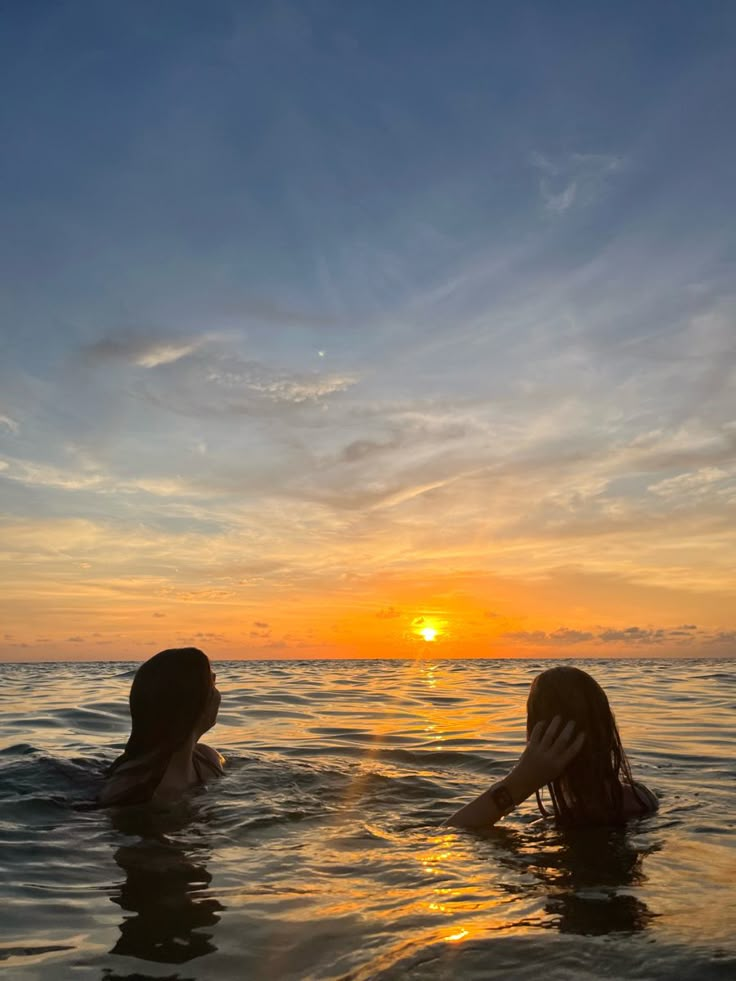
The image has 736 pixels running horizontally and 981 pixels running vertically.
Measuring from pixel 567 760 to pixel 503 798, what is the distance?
547mm

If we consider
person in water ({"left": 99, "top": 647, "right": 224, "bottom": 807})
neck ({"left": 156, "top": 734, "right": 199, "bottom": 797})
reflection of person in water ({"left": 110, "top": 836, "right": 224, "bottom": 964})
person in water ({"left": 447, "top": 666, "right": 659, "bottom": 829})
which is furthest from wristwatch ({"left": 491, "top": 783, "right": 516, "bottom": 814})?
neck ({"left": 156, "top": 734, "right": 199, "bottom": 797})

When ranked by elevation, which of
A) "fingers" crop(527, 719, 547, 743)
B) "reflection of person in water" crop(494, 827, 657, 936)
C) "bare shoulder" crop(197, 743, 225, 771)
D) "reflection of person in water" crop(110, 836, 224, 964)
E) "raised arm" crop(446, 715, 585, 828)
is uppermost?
"fingers" crop(527, 719, 547, 743)

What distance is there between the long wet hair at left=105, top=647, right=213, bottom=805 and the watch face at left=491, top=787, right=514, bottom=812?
8.65ft

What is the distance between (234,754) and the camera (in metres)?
9.81

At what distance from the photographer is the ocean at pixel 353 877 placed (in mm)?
3598

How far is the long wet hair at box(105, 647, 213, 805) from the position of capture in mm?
6672

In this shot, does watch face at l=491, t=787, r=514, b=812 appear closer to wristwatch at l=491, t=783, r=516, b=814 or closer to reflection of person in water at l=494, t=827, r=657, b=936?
wristwatch at l=491, t=783, r=516, b=814

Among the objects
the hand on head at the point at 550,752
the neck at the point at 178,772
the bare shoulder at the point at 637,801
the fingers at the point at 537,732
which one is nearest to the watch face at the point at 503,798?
the hand on head at the point at 550,752

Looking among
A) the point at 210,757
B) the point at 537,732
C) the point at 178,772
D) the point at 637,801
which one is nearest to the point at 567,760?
the point at 537,732

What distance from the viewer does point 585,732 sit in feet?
18.2

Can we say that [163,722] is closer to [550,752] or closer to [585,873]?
[550,752]

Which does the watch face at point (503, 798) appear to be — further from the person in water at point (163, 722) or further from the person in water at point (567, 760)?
the person in water at point (163, 722)

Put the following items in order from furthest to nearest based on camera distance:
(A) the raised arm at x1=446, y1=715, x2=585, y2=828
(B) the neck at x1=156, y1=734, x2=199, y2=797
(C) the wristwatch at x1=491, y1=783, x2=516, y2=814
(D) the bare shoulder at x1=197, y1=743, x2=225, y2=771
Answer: (D) the bare shoulder at x1=197, y1=743, x2=225, y2=771 → (B) the neck at x1=156, y1=734, x2=199, y2=797 → (C) the wristwatch at x1=491, y1=783, x2=516, y2=814 → (A) the raised arm at x1=446, y1=715, x2=585, y2=828

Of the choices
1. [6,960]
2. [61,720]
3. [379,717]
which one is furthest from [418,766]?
[61,720]
